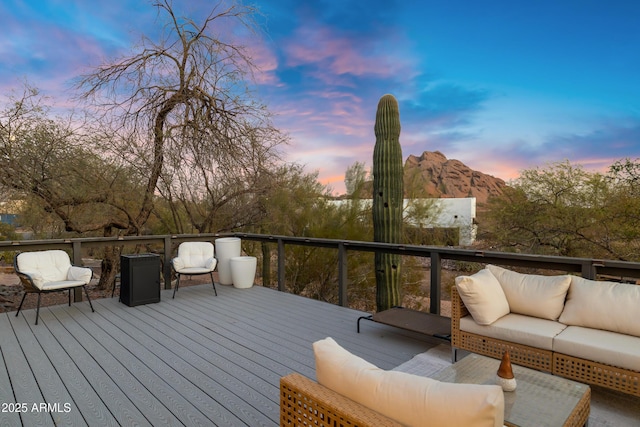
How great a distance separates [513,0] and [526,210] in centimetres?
421

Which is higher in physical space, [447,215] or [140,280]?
[447,215]

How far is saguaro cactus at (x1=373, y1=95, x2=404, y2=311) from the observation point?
4965 millimetres

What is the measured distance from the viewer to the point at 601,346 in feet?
7.62

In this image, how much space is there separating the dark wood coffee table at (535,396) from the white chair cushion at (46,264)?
442cm

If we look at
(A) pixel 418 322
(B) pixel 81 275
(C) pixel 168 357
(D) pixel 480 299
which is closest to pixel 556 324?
(D) pixel 480 299

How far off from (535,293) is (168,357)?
120 inches

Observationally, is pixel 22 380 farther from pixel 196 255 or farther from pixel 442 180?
pixel 442 180

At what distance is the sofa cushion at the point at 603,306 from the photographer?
2.51m

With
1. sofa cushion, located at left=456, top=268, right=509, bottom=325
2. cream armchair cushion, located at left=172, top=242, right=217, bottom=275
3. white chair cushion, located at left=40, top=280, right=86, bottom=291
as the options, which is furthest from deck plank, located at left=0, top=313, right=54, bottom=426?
sofa cushion, located at left=456, top=268, right=509, bottom=325

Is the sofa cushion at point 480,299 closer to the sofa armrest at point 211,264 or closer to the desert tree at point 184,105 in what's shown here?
the sofa armrest at point 211,264

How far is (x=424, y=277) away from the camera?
28.6ft

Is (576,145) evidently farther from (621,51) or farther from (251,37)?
(251,37)

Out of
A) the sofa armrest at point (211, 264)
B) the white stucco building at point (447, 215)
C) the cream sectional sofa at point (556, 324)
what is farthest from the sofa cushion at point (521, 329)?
the white stucco building at point (447, 215)

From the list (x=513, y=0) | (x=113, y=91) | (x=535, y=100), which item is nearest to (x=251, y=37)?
(x=113, y=91)
